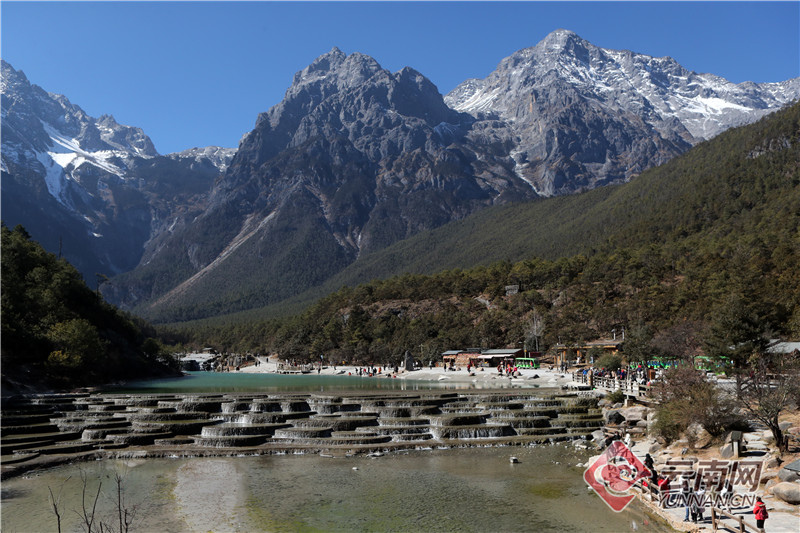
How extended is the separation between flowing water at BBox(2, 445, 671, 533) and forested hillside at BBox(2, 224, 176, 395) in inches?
1451

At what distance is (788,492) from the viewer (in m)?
18.0

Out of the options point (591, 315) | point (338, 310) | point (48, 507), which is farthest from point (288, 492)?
point (338, 310)

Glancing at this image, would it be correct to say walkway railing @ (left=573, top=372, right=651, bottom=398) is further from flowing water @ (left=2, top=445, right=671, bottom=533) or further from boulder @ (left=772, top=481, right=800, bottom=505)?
boulder @ (left=772, top=481, right=800, bottom=505)

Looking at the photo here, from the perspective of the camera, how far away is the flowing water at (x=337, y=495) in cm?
2048

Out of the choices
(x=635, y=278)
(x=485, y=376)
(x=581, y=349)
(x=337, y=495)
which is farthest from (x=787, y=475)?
(x=635, y=278)

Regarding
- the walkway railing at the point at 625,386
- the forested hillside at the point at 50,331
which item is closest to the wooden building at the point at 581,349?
the walkway railing at the point at 625,386

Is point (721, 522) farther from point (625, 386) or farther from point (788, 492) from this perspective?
point (625, 386)

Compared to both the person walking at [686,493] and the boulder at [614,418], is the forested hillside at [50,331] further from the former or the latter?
the person walking at [686,493]

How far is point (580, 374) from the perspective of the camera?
73.4m

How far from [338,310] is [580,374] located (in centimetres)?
10656

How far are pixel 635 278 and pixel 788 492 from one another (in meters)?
109

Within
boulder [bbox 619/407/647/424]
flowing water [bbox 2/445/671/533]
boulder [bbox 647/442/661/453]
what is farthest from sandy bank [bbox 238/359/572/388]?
flowing water [bbox 2/445/671/533]

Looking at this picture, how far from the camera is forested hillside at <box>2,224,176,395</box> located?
213 feet

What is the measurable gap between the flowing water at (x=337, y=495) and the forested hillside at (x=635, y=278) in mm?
48523
